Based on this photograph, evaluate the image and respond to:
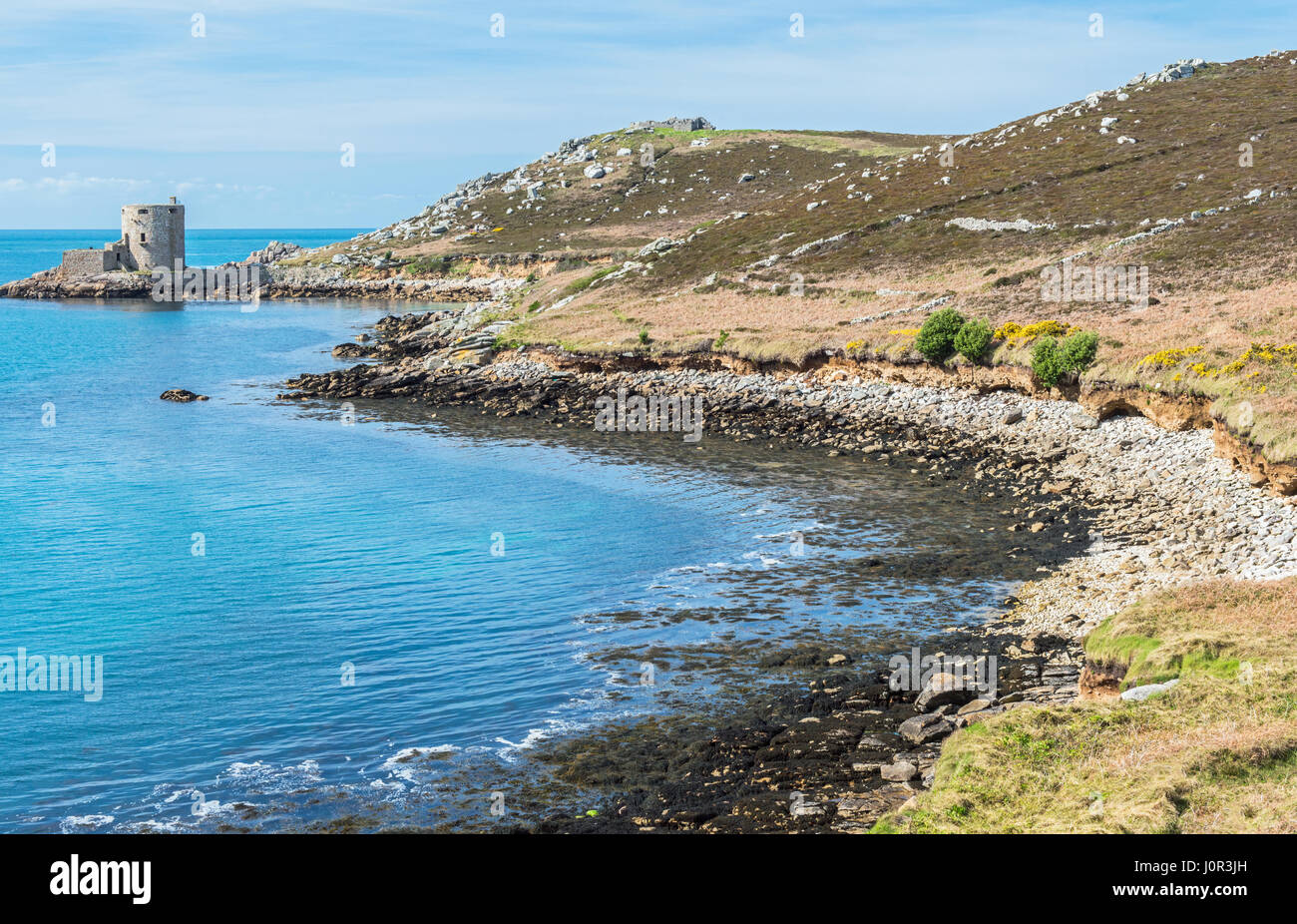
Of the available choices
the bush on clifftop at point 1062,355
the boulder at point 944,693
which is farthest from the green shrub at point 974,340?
the boulder at point 944,693

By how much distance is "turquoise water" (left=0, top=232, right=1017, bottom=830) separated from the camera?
1898 cm

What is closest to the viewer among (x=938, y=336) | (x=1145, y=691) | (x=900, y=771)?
(x=1145, y=691)

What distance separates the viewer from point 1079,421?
40.2m

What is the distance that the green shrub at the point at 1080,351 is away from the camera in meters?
42.2

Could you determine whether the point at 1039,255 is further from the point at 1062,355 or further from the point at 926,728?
the point at 926,728

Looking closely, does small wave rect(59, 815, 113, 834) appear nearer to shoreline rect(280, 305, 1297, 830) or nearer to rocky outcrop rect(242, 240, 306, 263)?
shoreline rect(280, 305, 1297, 830)

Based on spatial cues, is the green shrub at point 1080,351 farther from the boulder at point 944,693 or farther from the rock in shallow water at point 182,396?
the rock in shallow water at point 182,396

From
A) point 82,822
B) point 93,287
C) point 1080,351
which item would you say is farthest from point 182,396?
point 93,287

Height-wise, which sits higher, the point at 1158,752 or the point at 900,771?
the point at 1158,752

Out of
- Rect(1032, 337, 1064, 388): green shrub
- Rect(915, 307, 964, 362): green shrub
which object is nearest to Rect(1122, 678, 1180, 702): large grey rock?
Rect(1032, 337, 1064, 388): green shrub

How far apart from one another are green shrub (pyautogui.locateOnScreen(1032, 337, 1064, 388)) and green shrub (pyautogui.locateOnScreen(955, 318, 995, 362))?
363 cm

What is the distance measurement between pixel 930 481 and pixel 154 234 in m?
134

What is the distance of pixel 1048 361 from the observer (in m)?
43.3
